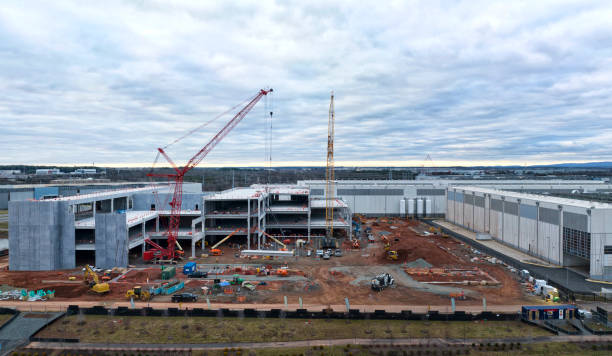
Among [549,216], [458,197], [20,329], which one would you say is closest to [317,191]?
[458,197]

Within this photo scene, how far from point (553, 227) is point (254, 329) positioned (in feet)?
121

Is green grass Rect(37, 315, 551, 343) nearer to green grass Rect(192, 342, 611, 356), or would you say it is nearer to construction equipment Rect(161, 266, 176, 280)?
green grass Rect(192, 342, 611, 356)

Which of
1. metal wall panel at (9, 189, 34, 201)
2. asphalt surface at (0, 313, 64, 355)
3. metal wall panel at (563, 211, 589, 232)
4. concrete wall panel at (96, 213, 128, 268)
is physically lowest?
asphalt surface at (0, 313, 64, 355)

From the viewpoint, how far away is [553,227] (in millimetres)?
41125

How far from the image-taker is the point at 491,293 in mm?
33156

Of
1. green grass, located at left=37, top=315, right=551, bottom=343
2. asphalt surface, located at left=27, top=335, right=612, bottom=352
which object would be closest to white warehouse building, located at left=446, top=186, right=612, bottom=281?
asphalt surface, located at left=27, top=335, right=612, bottom=352

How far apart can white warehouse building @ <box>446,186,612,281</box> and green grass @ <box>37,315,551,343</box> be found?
1705 centimetres

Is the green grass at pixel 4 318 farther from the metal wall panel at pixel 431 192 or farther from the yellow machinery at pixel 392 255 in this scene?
the metal wall panel at pixel 431 192

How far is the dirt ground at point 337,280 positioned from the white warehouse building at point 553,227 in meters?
6.13

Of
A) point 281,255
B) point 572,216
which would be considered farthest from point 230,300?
point 572,216

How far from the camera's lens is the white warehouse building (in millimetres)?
35625

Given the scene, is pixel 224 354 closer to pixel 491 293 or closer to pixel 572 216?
pixel 491 293

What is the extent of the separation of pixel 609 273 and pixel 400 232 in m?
33.6

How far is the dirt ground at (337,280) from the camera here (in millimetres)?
32156
